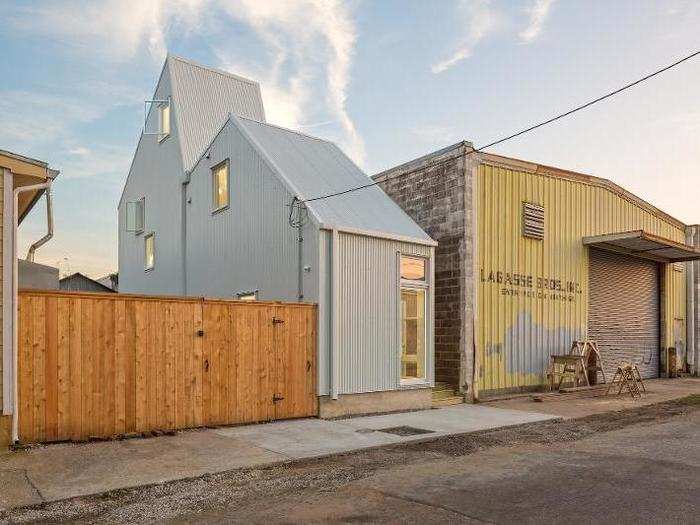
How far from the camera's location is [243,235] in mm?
14898

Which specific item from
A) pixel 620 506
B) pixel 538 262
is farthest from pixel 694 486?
pixel 538 262

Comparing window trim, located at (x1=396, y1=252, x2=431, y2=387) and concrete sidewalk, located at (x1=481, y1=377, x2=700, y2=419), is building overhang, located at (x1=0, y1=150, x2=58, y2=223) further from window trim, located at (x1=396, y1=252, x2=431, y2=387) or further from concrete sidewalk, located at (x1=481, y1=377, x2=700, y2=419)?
concrete sidewalk, located at (x1=481, y1=377, x2=700, y2=419)

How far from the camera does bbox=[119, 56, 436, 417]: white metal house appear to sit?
472 inches

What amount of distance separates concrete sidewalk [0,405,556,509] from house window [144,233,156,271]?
477 inches

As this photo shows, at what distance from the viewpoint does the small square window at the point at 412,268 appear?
13430 millimetres

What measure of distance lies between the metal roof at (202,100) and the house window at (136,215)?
414cm

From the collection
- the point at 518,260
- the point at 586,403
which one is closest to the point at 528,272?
the point at 518,260

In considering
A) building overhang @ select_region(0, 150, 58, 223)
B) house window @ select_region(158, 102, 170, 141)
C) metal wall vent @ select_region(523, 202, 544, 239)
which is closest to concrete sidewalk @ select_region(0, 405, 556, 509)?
building overhang @ select_region(0, 150, 58, 223)

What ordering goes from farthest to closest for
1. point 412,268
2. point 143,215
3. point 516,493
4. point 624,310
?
point 143,215 → point 624,310 → point 412,268 → point 516,493

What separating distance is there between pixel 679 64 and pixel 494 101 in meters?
5.91

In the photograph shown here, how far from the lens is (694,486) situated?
679 centimetres

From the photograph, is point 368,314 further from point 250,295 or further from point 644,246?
point 644,246

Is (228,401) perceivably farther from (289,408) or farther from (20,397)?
(20,397)

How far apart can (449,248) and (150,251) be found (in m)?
12.0
